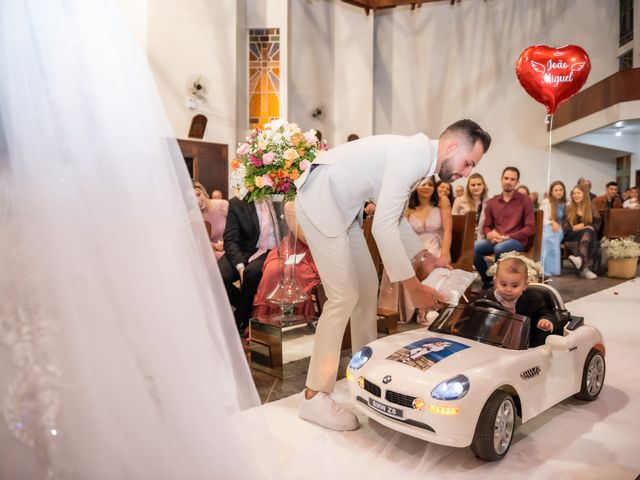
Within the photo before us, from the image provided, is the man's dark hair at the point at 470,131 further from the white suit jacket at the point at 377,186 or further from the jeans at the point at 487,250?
the jeans at the point at 487,250

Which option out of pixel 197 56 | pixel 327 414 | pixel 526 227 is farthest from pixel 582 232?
pixel 197 56

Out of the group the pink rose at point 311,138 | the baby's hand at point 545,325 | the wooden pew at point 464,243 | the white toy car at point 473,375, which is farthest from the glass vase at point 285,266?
the wooden pew at point 464,243

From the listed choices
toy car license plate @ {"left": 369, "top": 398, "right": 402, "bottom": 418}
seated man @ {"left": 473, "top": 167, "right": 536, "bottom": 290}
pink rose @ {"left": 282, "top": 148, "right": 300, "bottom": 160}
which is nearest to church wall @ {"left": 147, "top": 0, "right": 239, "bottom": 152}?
seated man @ {"left": 473, "top": 167, "right": 536, "bottom": 290}

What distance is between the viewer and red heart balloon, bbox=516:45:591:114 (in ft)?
17.8

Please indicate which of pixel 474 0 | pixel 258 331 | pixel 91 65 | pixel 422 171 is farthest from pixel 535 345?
pixel 474 0

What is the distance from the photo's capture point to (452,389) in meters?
2.16

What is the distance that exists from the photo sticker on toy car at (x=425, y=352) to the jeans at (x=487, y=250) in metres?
3.96

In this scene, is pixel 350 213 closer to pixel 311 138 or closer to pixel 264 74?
pixel 311 138

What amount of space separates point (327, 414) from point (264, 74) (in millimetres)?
10063

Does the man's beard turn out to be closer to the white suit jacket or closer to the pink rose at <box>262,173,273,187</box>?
the white suit jacket

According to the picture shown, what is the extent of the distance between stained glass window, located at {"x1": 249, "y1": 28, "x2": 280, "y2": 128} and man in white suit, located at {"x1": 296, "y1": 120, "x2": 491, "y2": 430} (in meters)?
9.17

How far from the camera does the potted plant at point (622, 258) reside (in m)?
7.88

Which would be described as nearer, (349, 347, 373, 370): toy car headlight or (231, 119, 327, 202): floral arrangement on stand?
(349, 347, 373, 370): toy car headlight

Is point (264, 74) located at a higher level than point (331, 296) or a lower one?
higher
